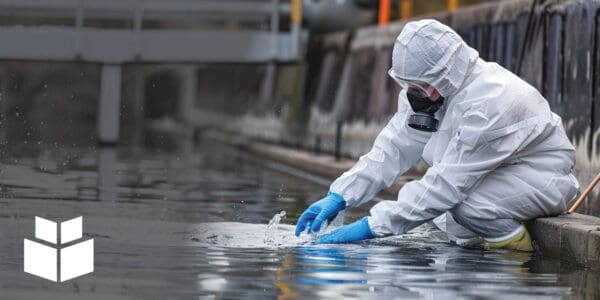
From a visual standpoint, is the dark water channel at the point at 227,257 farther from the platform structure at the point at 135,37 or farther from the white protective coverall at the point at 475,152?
the platform structure at the point at 135,37

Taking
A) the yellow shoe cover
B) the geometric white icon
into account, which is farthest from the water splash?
the yellow shoe cover

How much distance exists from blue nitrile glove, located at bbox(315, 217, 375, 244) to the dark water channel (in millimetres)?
60

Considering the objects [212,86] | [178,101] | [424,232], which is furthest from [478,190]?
[178,101]

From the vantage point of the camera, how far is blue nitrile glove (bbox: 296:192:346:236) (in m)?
9.24

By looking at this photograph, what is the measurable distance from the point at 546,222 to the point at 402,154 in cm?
97

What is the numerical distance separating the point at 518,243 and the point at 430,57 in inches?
50.8

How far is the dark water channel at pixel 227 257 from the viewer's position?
7086 mm


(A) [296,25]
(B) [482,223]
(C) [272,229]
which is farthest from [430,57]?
(A) [296,25]

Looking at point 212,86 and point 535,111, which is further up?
point 535,111

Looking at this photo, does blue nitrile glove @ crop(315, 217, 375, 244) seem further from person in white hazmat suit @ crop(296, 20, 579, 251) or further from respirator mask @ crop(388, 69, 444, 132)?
respirator mask @ crop(388, 69, 444, 132)

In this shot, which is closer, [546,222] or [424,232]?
[546,222]

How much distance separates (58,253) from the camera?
8094mm

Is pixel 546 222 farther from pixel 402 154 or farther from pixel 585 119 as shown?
pixel 585 119

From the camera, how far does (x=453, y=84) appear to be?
889 cm
